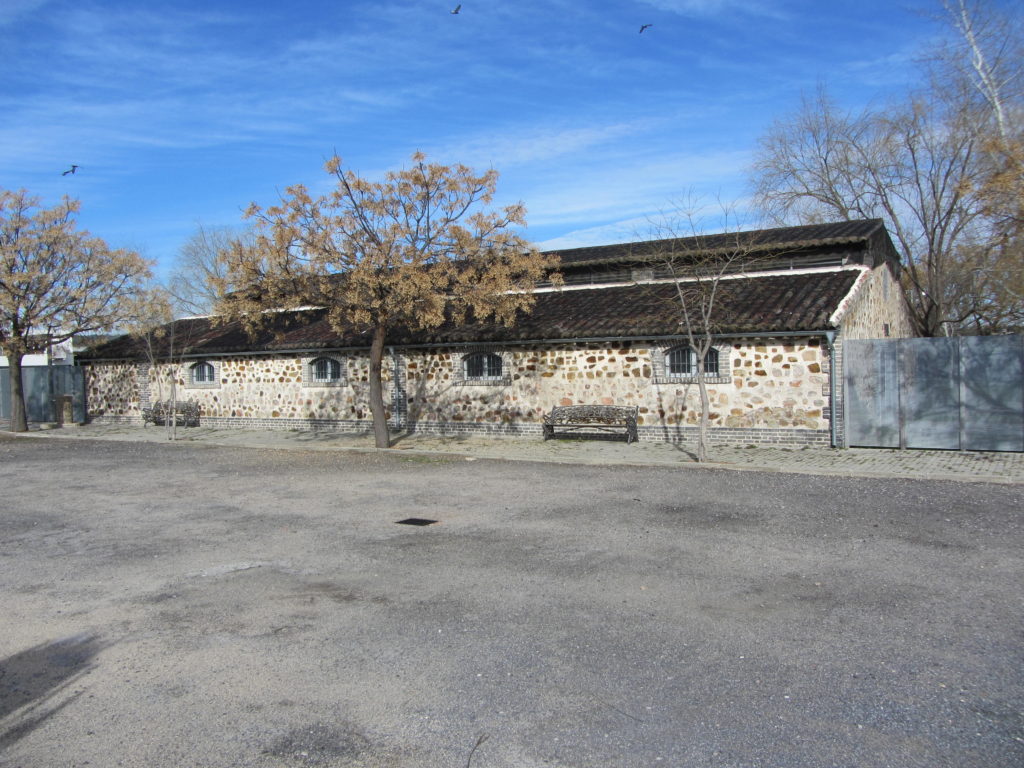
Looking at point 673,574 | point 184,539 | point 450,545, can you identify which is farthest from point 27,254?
point 673,574

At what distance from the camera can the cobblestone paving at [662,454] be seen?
12.2 meters

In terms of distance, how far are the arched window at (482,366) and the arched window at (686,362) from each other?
434 centimetres

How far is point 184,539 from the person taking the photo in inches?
311

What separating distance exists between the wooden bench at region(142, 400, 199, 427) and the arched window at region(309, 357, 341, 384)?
15.4 feet

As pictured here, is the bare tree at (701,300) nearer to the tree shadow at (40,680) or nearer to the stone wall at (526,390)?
the stone wall at (526,390)

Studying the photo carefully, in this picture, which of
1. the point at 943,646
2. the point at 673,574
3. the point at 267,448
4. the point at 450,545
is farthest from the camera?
the point at 267,448

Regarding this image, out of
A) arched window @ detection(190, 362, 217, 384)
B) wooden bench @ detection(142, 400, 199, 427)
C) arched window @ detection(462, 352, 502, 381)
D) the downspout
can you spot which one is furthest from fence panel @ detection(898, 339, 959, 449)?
wooden bench @ detection(142, 400, 199, 427)

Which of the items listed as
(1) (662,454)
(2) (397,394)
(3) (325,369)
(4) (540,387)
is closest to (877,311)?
(1) (662,454)

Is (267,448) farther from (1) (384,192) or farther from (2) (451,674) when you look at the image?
(2) (451,674)

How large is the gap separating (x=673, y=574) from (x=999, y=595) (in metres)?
2.35

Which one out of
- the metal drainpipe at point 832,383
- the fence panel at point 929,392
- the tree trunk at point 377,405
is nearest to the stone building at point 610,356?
the metal drainpipe at point 832,383

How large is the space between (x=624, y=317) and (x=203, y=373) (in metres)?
13.9

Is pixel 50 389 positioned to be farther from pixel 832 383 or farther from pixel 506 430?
pixel 832 383

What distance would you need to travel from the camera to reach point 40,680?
4.32 metres
